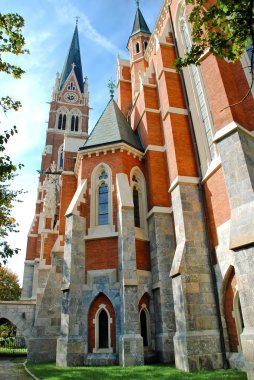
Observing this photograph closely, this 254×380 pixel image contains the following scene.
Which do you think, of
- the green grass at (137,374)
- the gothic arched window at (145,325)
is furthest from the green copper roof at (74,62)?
the green grass at (137,374)

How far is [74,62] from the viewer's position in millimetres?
52188

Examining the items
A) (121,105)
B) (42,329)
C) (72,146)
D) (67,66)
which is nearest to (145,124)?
(72,146)

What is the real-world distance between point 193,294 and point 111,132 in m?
9.35

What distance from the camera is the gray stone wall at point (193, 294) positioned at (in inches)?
348

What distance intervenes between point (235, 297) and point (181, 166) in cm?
516

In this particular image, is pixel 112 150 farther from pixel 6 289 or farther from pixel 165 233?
pixel 6 289

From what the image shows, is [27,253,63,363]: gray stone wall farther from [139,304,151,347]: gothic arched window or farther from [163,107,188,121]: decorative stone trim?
[163,107,188,121]: decorative stone trim

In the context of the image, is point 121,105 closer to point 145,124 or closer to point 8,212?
point 145,124

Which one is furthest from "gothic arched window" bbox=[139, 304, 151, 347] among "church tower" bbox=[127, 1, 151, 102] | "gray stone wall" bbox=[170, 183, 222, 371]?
"church tower" bbox=[127, 1, 151, 102]

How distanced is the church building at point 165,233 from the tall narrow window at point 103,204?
5 centimetres

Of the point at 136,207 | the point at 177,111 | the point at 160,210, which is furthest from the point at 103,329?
the point at 177,111

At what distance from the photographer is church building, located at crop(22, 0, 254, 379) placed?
8.73 metres

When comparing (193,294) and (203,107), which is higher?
(203,107)

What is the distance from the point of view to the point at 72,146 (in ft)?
63.5
